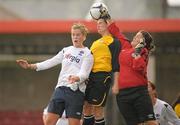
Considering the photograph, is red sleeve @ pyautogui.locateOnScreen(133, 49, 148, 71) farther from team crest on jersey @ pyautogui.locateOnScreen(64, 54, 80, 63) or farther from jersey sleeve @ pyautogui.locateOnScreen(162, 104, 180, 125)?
jersey sleeve @ pyautogui.locateOnScreen(162, 104, 180, 125)

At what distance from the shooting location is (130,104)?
314 inches

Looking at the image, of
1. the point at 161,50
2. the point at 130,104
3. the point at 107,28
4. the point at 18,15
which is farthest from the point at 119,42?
the point at 18,15

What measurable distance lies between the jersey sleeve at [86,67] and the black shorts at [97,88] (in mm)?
167

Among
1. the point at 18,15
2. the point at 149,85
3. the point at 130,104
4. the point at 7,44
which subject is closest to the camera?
the point at 130,104

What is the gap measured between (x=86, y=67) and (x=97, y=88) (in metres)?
0.31

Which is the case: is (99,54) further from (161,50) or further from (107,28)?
(161,50)

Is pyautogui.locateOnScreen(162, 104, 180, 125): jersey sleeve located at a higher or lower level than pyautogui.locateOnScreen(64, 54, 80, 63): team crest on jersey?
lower

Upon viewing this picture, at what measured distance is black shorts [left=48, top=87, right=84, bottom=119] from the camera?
798cm

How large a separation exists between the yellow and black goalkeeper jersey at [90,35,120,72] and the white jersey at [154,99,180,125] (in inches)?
38.6

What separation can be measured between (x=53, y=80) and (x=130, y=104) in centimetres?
990

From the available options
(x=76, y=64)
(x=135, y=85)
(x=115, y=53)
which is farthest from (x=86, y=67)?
(x=135, y=85)

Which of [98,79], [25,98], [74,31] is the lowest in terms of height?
[25,98]

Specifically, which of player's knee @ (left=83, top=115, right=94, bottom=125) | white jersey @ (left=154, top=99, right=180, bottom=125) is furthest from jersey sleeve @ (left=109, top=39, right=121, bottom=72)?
white jersey @ (left=154, top=99, right=180, bottom=125)

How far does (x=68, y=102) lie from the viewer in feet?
26.3
